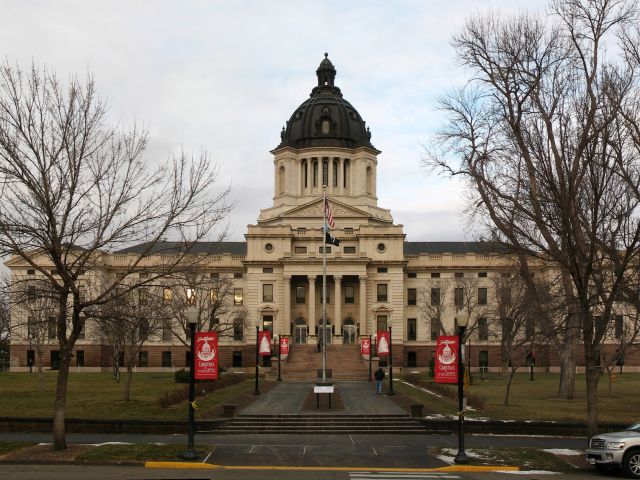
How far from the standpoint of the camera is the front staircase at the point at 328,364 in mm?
64569

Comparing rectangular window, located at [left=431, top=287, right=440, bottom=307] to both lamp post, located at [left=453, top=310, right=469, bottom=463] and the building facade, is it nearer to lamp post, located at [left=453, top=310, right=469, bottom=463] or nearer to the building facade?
the building facade

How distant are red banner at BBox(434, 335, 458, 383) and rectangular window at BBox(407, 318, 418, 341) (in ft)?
207

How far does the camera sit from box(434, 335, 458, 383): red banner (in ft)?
85.5

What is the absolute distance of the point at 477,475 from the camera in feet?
69.8

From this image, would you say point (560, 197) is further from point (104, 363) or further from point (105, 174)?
point (104, 363)

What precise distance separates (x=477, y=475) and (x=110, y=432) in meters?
14.6

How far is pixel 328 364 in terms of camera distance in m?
70.4

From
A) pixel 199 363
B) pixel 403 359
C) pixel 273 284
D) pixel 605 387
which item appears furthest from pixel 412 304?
pixel 199 363

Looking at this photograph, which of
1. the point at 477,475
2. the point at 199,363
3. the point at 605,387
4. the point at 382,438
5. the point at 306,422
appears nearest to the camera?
the point at 477,475

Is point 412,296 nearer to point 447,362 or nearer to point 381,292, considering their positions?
point 381,292

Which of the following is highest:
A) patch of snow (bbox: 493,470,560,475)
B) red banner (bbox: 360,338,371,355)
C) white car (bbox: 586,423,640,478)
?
red banner (bbox: 360,338,371,355)

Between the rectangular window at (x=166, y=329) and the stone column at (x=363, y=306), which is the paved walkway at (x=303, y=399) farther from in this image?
the stone column at (x=363, y=306)

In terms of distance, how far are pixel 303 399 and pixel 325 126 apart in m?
60.2

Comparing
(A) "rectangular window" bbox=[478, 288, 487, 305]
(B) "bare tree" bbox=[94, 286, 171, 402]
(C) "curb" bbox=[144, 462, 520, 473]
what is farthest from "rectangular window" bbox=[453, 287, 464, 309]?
(C) "curb" bbox=[144, 462, 520, 473]
